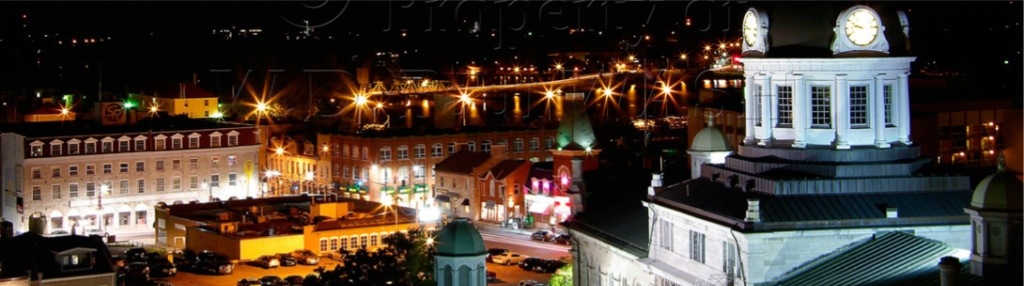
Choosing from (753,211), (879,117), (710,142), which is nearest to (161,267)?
(710,142)

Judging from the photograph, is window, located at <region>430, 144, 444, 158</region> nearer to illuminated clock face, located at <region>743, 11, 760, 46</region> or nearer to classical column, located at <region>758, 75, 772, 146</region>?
illuminated clock face, located at <region>743, 11, 760, 46</region>

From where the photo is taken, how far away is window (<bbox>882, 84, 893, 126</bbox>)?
47156 mm

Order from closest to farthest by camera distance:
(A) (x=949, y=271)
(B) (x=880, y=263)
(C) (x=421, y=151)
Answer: (A) (x=949, y=271), (B) (x=880, y=263), (C) (x=421, y=151)

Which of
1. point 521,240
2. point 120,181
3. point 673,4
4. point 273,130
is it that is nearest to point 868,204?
point 521,240

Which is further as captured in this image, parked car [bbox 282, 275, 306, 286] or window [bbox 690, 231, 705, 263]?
parked car [bbox 282, 275, 306, 286]

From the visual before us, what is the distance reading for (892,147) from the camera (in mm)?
46844

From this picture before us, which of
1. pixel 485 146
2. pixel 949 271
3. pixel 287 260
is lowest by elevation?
pixel 287 260

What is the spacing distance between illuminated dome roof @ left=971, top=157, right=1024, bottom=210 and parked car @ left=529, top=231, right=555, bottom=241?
4744 cm

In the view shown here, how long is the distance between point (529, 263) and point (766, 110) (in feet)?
95.9

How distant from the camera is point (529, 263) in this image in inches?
3002

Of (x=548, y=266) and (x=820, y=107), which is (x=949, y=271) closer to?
(x=820, y=107)

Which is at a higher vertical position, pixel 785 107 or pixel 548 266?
pixel 785 107

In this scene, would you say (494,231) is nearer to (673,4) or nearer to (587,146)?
(587,146)

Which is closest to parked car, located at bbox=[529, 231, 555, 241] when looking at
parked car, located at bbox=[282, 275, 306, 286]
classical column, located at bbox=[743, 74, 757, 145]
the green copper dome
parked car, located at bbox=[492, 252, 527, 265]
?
parked car, located at bbox=[492, 252, 527, 265]
